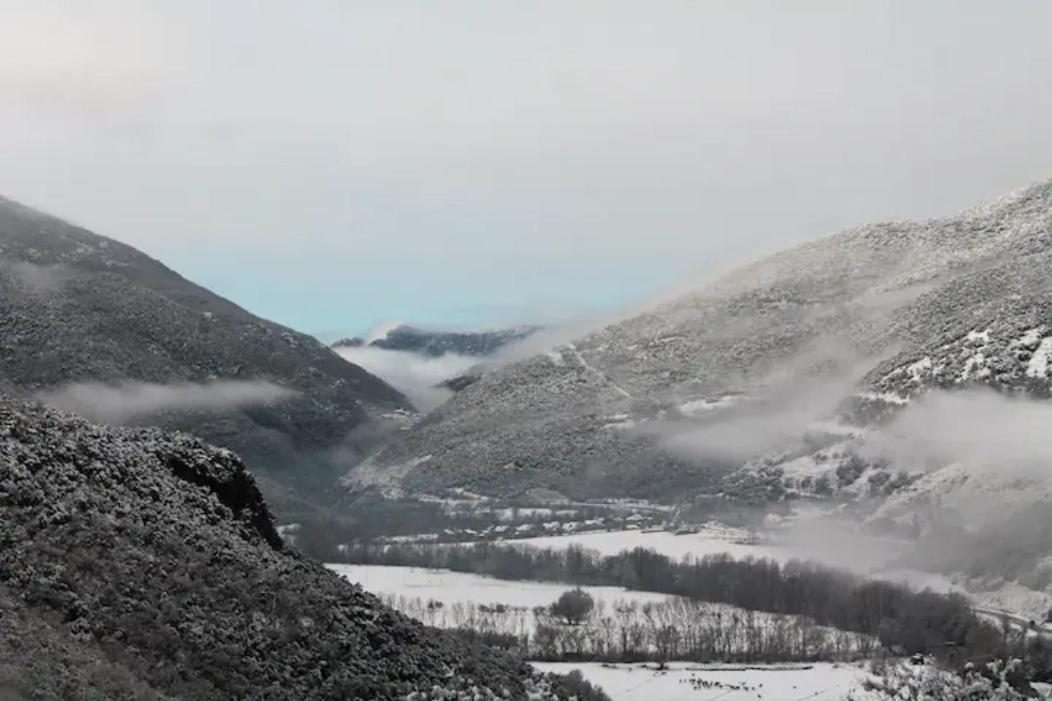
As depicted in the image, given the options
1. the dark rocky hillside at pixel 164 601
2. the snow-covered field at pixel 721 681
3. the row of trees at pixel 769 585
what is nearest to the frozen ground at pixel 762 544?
the row of trees at pixel 769 585

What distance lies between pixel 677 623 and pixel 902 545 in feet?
122

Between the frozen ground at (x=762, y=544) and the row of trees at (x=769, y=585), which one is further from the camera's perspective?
the frozen ground at (x=762, y=544)

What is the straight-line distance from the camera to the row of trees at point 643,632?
4119 inches

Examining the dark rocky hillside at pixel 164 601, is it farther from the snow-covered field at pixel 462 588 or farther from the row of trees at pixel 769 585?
the snow-covered field at pixel 462 588

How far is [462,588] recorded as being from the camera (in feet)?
476

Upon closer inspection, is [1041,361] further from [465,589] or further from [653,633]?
[465,589]

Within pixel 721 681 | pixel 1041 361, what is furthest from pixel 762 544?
pixel 721 681

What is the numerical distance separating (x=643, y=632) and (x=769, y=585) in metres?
26.6

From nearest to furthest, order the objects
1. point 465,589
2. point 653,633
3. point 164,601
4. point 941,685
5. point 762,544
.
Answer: point 164,601 < point 941,685 < point 653,633 < point 465,589 < point 762,544

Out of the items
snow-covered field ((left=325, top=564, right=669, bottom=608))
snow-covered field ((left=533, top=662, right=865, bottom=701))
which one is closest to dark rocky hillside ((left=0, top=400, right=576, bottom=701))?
snow-covered field ((left=533, top=662, right=865, bottom=701))

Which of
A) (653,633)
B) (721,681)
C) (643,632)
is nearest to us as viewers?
(721,681)

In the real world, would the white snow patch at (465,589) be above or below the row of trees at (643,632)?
above

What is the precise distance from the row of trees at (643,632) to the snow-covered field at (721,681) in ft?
12.9

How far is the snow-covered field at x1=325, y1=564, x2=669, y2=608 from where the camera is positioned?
5315 inches
